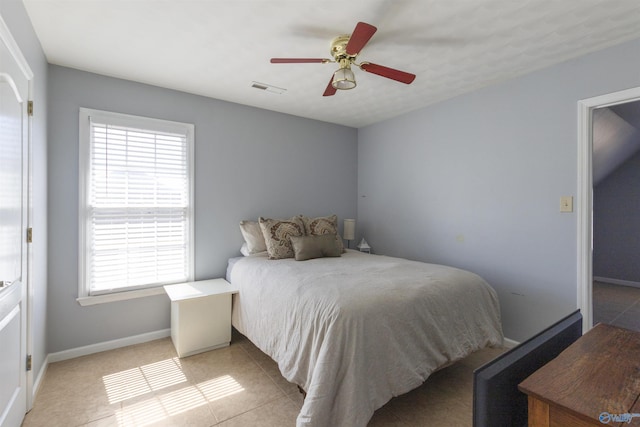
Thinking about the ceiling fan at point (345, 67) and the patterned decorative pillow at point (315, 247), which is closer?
the ceiling fan at point (345, 67)

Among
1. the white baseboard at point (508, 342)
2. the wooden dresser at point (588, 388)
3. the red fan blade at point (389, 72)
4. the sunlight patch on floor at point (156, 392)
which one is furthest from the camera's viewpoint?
the white baseboard at point (508, 342)

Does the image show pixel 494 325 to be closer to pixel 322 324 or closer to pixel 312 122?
pixel 322 324

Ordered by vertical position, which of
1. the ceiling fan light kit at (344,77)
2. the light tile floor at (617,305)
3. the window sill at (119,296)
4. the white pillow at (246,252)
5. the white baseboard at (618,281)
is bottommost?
the light tile floor at (617,305)

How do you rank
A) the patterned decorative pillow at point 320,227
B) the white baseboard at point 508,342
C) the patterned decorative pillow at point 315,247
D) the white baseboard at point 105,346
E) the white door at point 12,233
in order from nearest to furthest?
the white door at point 12,233, the white baseboard at point 105,346, the white baseboard at point 508,342, the patterned decorative pillow at point 315,247, the patterned decorative pillow at point 320,227

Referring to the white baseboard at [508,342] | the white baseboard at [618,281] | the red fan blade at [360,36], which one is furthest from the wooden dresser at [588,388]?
the white baseboard at [618,281]

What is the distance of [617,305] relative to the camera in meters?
4.00

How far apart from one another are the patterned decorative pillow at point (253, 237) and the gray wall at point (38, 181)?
1685mm

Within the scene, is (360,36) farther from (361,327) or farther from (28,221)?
(28,221)

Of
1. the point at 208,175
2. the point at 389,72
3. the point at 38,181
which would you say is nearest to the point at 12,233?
the point at 38,181

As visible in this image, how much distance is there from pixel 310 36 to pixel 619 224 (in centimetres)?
→ 612

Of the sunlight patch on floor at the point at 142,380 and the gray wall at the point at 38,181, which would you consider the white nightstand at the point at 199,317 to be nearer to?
the sunlight patch on floor at the point at 142,380

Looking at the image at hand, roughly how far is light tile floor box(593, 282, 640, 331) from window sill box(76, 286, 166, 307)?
452cm

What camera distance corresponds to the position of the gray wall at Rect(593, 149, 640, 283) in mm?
4941

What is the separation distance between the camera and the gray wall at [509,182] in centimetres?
251
